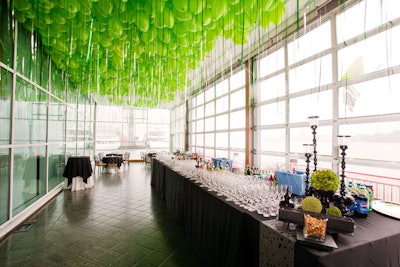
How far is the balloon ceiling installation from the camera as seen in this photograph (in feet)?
8.48

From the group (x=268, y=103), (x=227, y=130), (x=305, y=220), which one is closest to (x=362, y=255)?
(x=305, y=220)

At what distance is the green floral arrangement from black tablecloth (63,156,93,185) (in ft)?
20.6

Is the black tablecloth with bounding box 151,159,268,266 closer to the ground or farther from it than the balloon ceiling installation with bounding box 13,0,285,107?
closer to the ground

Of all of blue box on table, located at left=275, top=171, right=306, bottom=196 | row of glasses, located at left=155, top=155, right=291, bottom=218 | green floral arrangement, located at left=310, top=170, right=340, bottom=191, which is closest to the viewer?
green floral arrangement, located at left=310, top=170, right=340, bottom=191

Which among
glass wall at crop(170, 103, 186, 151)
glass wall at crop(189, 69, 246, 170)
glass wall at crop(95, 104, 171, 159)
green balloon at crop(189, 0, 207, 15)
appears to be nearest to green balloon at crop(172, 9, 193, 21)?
green balloon at crop(189, 0, 207, 15)

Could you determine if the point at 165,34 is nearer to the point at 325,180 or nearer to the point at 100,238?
the point at 325,180

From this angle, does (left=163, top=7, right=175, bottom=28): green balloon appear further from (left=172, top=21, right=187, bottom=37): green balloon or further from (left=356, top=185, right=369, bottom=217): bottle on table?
(left=356, top=185, right=369, bottom=217): bottle on table

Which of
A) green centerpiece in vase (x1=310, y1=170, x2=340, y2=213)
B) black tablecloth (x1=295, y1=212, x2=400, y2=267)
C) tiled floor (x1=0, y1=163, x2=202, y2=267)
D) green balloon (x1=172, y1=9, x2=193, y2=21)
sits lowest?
tiled floor (x1=0, y1=163, x2=202, y2=267)

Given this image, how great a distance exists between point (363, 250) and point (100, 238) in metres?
3.18

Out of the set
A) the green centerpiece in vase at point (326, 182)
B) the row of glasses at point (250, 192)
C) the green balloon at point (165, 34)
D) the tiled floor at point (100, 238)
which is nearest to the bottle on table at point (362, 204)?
the green centerpiece in vase at point (326, 182)

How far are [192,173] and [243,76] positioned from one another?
403 cm

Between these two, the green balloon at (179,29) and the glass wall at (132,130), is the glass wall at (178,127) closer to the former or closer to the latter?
the glass wall at (132,130)

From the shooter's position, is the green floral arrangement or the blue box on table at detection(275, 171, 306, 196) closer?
the green floral arrangement

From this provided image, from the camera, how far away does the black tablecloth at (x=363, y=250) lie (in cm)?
110
